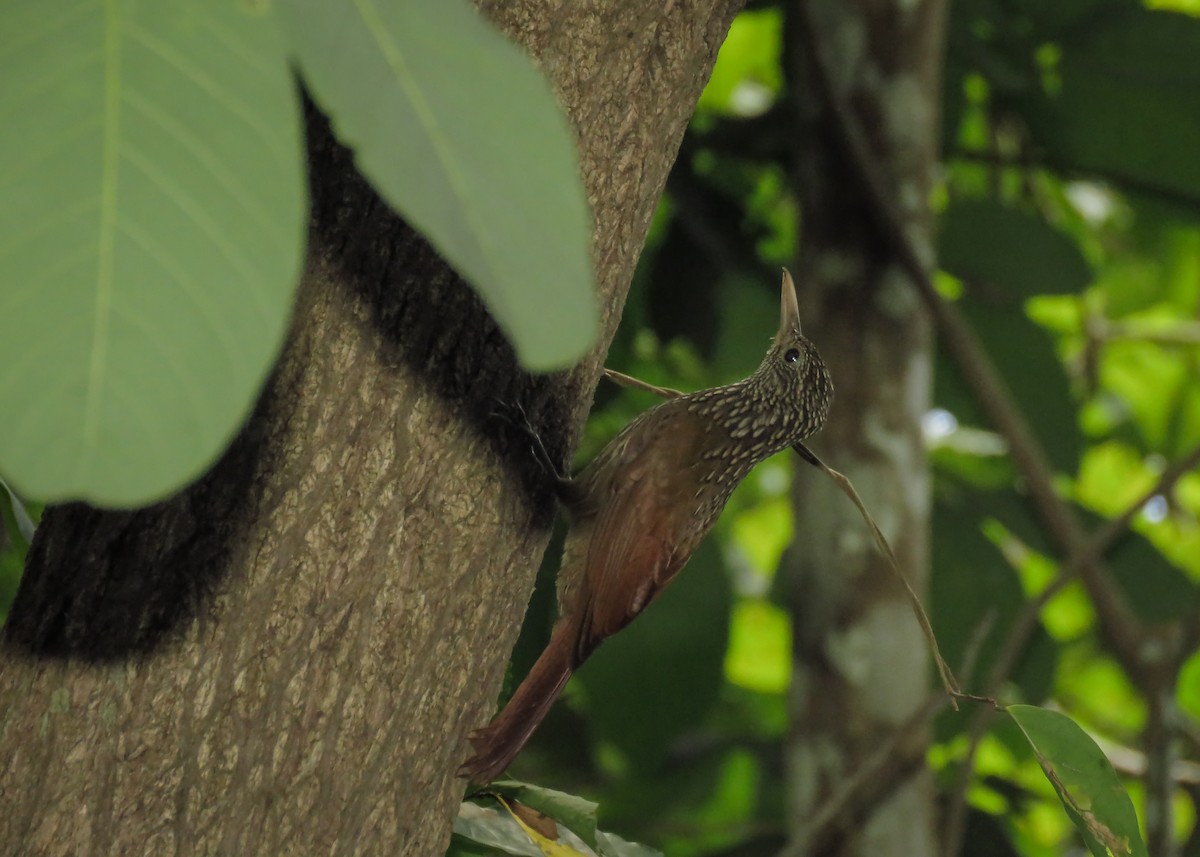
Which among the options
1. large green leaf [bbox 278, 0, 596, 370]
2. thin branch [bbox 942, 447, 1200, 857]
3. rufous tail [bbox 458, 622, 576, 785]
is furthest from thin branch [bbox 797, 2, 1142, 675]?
large green leaf [bbox 278, 0, 596, 370]

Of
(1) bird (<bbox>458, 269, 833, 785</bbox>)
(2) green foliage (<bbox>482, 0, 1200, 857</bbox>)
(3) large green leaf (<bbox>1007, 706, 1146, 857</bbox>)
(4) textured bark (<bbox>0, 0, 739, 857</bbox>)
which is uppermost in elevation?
(4) textured bark (<bbox>0, 0, 739, 857</bbox>)

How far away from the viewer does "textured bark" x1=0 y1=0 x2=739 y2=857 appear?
1.12 meters

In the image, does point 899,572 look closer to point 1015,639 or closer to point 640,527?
point 640,527

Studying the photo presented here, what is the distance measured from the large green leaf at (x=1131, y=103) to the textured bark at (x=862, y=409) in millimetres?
823

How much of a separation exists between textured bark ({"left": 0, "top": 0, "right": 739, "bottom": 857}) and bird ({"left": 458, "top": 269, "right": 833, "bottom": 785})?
425 mm

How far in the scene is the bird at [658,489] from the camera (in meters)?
1.88

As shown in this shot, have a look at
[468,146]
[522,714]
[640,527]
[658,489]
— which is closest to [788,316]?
[658,489]

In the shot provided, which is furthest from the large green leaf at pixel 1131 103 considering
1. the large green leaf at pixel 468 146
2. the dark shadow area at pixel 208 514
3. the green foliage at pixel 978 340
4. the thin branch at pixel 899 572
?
the large green leaf at pixel 468 146

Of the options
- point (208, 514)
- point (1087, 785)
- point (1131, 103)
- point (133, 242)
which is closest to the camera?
point (133, 242)

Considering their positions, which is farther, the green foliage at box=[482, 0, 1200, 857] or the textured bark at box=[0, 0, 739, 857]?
the green foliage at box=[482, 0, 1200, 857]

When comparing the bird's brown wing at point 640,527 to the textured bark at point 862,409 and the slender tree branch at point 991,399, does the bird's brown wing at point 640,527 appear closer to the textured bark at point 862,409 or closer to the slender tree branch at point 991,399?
the textured bark at point 862,409

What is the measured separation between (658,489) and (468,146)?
1668 millimetres

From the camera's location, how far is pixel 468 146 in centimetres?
52

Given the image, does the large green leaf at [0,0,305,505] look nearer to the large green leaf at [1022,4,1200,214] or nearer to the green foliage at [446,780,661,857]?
the green foliage at [446,780,661,857]
